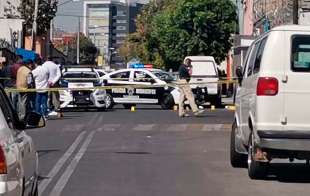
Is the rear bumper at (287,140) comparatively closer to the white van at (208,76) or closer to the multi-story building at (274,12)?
the multi-story building at (274,12)

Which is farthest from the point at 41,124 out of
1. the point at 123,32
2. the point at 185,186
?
the point at 123,32

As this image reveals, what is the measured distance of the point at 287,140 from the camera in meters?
11.8

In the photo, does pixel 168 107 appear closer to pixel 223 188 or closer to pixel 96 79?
pixel 96 79

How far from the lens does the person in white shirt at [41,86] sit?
2431 centimetres

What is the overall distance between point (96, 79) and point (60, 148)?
14.1m

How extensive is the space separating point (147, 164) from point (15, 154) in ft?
25.1

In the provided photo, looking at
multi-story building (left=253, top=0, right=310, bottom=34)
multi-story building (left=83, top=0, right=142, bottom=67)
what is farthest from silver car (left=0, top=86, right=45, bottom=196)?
multi-story building (left=83, top=0, right=142, bottom=67)

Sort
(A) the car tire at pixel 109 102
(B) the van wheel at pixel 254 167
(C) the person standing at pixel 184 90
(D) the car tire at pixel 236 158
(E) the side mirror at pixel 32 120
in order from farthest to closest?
(A) the car tire at pixel 109 102 < (C) the person standing at pixel 184 90 < (D) the car tire at pixel 236 158 < (B) the van wheel at pixel 254 167 < (E) the side mirror at pixel 32 120

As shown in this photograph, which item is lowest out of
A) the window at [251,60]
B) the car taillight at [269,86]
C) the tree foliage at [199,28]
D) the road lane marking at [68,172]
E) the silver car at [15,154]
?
the road lane marking at [68,172]

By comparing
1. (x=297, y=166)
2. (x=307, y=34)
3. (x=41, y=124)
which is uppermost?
(x=307, y=34)

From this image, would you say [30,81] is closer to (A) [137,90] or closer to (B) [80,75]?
(B) [80,75]

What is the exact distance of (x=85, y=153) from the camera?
16141mm

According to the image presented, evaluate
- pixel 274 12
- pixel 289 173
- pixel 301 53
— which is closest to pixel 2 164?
pixel 301 53

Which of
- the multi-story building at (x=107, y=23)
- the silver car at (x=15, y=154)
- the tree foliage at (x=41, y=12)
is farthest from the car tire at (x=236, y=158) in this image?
the multi-story building at (x=107, y=23)
